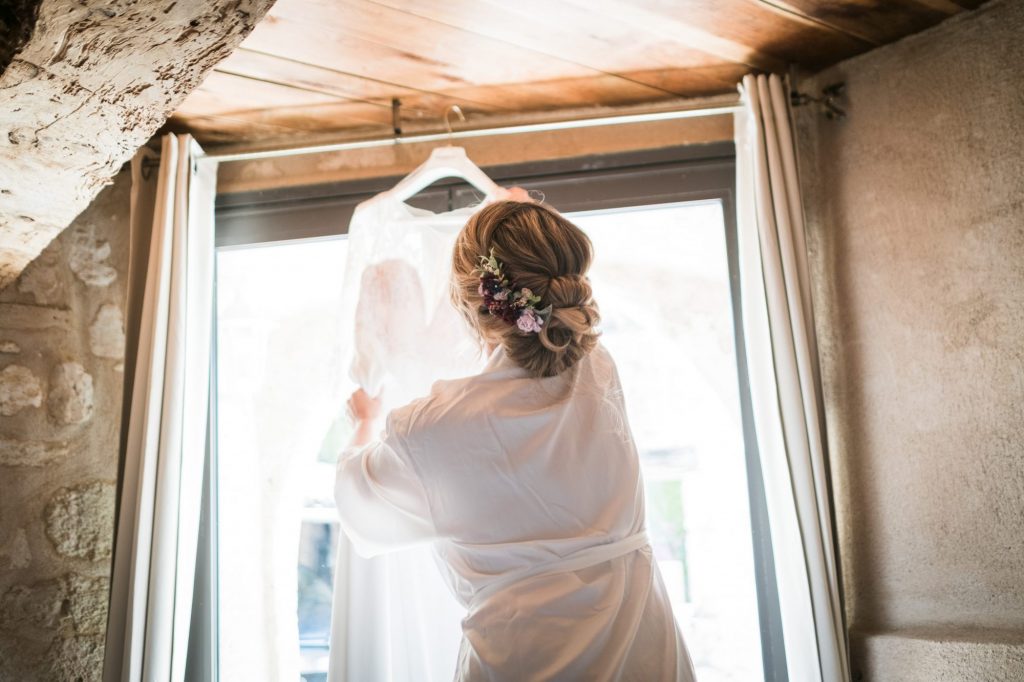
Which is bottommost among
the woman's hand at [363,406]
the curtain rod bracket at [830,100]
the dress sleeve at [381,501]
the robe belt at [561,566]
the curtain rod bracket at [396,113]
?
the robe belt at [561,566]

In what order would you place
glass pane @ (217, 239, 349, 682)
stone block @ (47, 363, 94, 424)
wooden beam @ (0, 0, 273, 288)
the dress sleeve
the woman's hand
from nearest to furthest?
wooden beam @ (0, 0, 273, 288) → the dress sleeve → the woman's hand → stone block @ (47, 363, 94, 424) → glass pane @ (217, 239, 349, 682)

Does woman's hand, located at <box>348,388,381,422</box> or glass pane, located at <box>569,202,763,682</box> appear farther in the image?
glass pane, located at <box>569,202,763,682</box>

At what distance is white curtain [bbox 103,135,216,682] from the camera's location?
201cm

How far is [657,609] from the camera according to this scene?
4.85 ft

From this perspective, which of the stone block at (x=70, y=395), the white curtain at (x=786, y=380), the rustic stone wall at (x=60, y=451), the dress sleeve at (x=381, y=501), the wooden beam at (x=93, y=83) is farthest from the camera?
the stone block at (x=70, y=395)

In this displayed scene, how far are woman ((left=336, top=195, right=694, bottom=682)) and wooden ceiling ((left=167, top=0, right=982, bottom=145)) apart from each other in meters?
0.67

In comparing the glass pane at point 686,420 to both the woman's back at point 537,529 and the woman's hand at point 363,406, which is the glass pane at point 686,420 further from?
the woman's back at point 537,529

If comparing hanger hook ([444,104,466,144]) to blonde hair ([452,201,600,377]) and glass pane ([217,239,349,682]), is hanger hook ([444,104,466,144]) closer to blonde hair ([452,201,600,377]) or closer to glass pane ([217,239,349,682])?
glass pane ([217,239,349,682])

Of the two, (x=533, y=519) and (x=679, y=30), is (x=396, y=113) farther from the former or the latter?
(x=533, y=519)

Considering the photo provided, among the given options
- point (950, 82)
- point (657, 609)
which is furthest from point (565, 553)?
point (950, 82)

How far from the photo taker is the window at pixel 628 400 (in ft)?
7.69

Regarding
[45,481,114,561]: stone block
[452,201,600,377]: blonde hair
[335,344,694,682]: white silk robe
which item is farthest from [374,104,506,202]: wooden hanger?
[45,481,114,561]: stone block

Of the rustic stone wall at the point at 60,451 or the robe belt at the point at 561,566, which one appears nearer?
the robe belt at the point at 561,566

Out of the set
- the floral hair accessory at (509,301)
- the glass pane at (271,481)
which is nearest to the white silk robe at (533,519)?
the floral hair accessory at (509,301)
